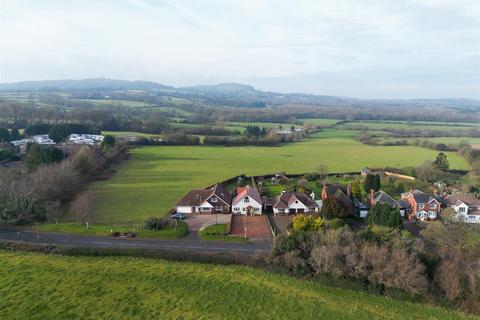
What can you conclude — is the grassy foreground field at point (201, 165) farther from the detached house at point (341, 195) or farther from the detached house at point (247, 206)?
the detached house at point (341, 195)

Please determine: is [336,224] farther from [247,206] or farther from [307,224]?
[247,206]

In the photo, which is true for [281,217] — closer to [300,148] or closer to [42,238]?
[42,238]

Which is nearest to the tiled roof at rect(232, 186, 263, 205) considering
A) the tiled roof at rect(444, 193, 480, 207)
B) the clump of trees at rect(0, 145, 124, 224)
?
the clump of trees at rect(0, 145, 124, 224)

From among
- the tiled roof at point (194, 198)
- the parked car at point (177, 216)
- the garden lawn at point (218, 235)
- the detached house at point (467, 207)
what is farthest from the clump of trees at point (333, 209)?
the parked car at point (177, 216)

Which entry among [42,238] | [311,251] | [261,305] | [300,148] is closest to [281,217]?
[311,251]

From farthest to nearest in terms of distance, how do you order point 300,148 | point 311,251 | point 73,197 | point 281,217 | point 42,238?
1. point 300,148
2. point 73,197
3. point 281,217
4. point 42,238
5. point 311,251

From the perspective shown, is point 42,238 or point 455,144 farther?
point 455,144
